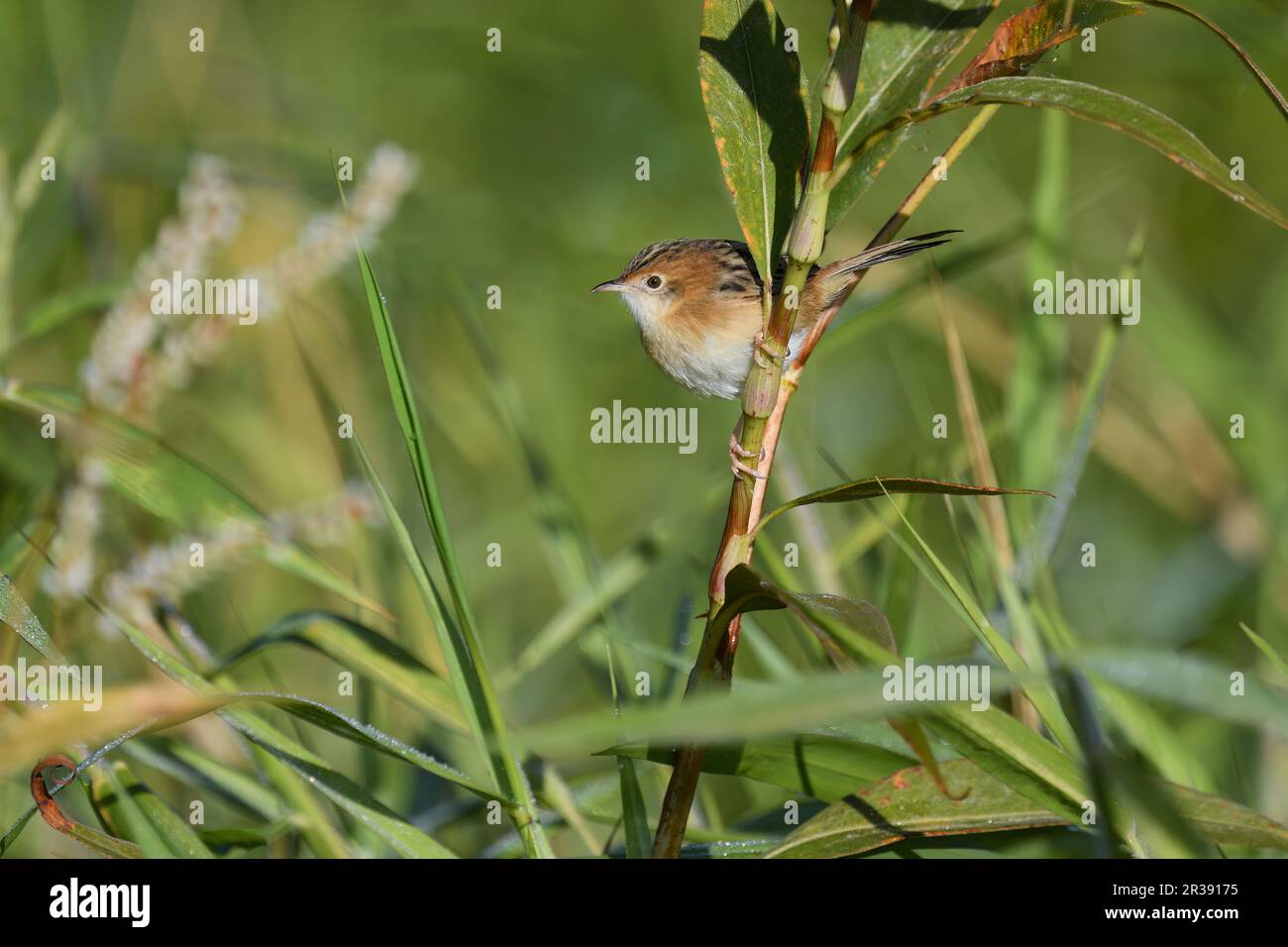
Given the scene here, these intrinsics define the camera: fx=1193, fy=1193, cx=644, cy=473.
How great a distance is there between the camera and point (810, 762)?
71.3 inches

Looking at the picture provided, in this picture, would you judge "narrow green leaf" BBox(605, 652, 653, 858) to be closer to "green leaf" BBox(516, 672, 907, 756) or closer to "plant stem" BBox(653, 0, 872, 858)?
"plant stem" BBox(653, 0, 872, 858)

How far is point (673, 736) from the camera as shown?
3.40 ft

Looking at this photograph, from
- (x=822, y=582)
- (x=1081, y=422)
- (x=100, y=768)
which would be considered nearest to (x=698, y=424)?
(x=822, y=582)

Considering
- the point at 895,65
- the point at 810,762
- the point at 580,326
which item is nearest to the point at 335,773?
the point at 810,762

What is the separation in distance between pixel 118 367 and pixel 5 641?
0.60 meters

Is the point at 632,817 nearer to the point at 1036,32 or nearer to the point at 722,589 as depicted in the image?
the point at 722,589

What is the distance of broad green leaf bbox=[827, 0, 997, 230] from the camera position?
150 cm

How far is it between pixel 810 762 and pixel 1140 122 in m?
1.03

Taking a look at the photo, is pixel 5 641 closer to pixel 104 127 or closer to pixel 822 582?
pixel 822 582

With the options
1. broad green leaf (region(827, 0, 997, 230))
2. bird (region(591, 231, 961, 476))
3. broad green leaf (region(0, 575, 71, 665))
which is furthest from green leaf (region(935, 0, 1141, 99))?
broad green leaf (region(0, 575, 71, 665))

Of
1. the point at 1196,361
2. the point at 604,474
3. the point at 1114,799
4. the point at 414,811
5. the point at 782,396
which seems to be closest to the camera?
the point at 1114,799

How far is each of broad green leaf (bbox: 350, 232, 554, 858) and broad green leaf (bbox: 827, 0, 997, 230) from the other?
0.58 meters

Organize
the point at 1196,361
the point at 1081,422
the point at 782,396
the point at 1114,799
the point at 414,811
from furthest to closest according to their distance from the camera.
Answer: the point at 1196,361
the point at 414,811
the point at 1081,422
the point at 782,396
the point at 1114,799

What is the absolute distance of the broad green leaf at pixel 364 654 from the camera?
1915 millimetres
